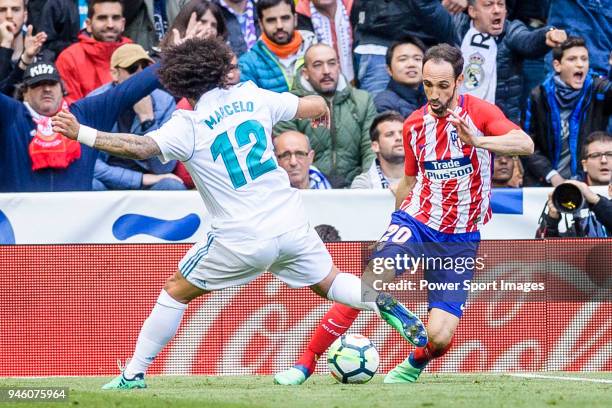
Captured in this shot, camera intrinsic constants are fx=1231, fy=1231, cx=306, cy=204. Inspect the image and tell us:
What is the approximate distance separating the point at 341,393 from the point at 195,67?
2296 mm

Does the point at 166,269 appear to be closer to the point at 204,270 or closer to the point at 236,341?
the point at 236,341

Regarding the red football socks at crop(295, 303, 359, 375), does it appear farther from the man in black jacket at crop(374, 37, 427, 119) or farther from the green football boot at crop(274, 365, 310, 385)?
the man in black jacket at crop(374, 37, 427, 119)

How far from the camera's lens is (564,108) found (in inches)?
496

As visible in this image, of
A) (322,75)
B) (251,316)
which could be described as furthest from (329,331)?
(322,75)

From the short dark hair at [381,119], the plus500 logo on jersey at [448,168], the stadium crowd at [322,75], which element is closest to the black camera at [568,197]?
the stadium crowd at [322,75]

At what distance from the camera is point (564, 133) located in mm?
12617

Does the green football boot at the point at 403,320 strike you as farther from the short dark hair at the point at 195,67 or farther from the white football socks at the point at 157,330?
the short dark hair at the point at 195,67

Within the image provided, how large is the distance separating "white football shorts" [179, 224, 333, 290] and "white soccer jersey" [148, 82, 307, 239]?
7 centimetres

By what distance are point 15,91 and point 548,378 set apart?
20.0ft

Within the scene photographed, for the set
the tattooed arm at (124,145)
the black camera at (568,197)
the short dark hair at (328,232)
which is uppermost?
the tattooed arm at (124,145)

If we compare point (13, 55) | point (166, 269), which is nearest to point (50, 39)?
point (13, 55)

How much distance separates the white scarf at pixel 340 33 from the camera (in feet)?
42.4

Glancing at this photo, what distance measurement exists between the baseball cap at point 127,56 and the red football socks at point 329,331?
14.3 ft

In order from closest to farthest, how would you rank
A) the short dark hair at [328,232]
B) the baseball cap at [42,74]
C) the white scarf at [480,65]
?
the short dark hair at [328,232], the baseball cap at [42,74], the white scarf at [480,65]
